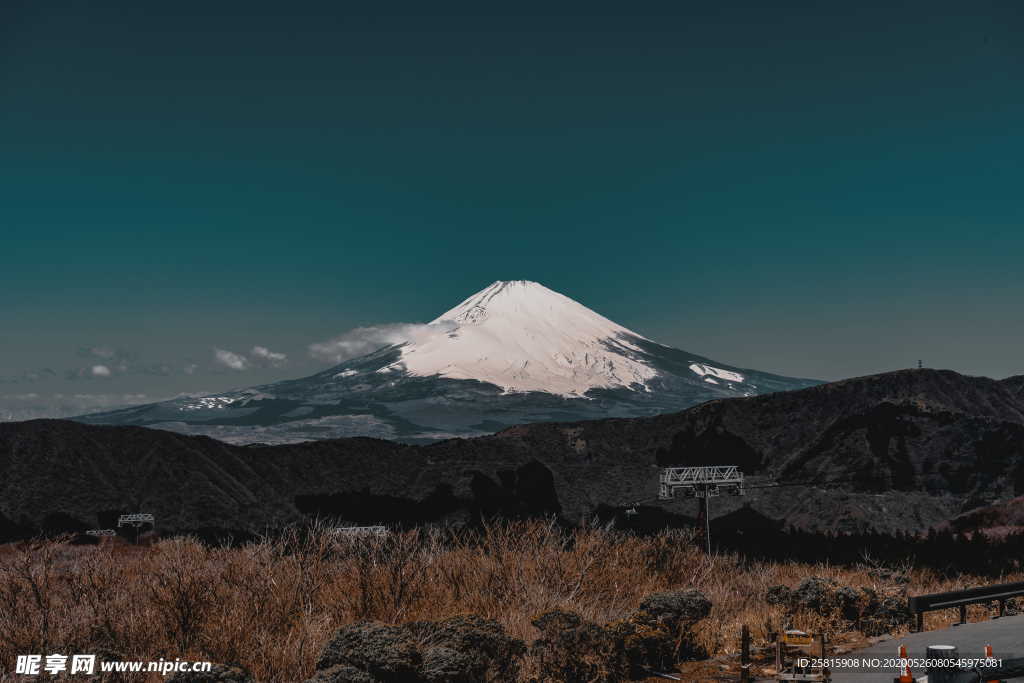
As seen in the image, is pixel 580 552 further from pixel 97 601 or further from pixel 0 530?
pixel 0 530

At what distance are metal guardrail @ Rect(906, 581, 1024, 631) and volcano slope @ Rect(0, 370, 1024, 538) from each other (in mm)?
44201

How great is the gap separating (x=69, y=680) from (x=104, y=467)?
66.0 m

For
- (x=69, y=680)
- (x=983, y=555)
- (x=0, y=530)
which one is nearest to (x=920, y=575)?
(x=983, y=555)

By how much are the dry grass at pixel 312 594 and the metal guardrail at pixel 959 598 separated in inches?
29.8

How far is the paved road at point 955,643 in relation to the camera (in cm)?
773

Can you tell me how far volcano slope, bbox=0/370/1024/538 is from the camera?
58.4 m

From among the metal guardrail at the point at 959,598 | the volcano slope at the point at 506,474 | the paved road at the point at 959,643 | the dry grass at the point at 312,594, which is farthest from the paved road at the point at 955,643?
the volcano slope at the point at 506,474

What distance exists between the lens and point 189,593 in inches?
354

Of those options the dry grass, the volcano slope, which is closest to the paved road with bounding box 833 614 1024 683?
the dry grass

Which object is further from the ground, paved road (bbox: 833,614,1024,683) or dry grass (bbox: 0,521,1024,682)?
dry grass (bbox: 0,521,1024,682)

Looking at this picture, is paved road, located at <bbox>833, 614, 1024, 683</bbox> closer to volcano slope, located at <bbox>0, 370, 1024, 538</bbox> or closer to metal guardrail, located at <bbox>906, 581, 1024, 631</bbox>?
metal guardrail, located at <bbox>906, 581, 1024, 631</bbox>

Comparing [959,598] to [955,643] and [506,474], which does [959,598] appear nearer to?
[955,643]

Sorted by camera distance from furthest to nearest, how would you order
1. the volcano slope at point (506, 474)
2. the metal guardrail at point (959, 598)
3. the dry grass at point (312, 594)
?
the volcano slope at point (506, 474) → the metal guardrail at point (959, 598) → the dry grass at point (312, 594)

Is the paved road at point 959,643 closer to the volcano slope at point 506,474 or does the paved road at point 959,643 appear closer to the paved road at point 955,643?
the paved road at point 955,643
